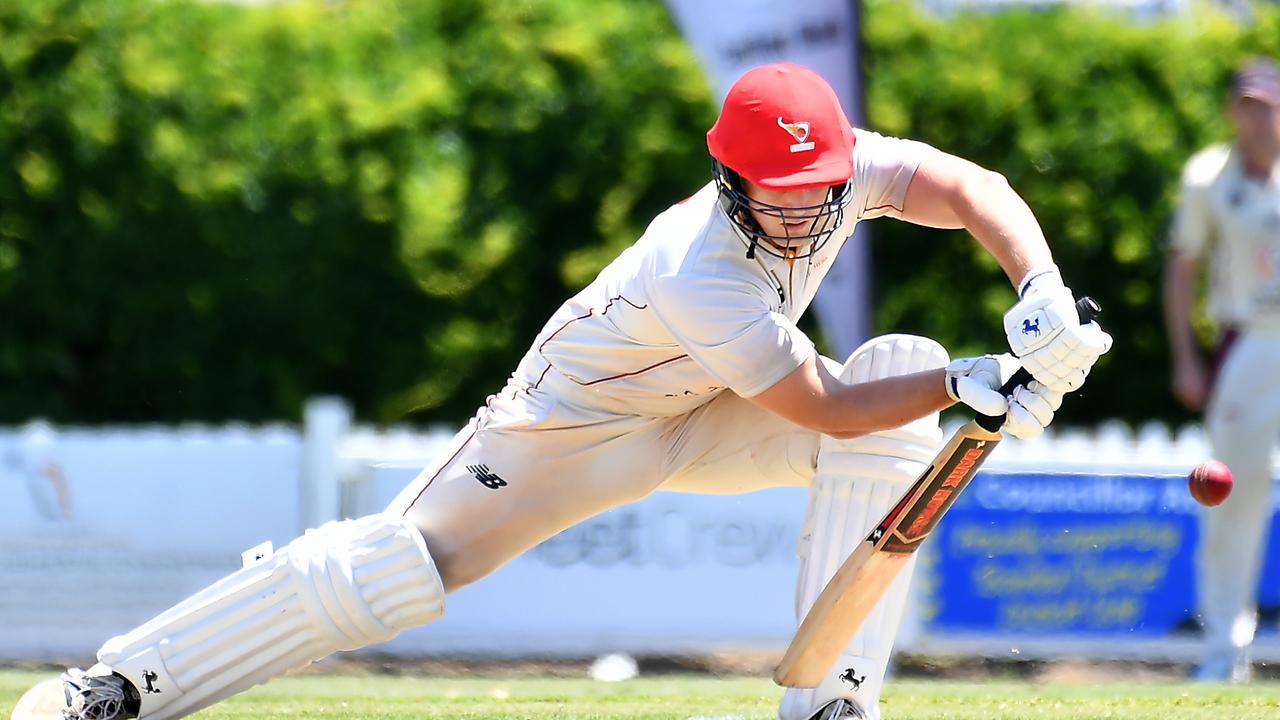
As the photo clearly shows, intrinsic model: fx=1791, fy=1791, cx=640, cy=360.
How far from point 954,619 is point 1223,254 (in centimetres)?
152

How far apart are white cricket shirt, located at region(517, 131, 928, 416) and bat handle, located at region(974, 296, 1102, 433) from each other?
319mm

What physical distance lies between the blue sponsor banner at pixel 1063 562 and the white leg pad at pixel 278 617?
127 inches

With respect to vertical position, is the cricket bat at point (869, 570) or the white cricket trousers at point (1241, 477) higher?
the white cricket trousers at point (1241, 477)

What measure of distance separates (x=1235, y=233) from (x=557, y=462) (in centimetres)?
301

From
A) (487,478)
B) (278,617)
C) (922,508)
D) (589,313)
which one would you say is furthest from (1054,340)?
(278,617)

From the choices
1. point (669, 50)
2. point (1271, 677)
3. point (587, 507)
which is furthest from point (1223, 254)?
point (587, 507)

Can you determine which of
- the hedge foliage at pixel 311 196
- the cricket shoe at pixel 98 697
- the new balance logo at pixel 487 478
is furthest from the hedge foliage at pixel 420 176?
the cricket shoe at pixel 98 697

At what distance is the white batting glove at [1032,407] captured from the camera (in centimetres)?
283

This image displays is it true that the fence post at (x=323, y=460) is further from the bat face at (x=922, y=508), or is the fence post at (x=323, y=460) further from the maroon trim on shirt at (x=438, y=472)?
the bat face at (x=922, y=508)

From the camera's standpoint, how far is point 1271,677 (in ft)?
19.8

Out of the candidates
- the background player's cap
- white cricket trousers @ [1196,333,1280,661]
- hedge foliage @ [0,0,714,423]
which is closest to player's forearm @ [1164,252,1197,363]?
white cricket trousers @ [1196,333,1280,661]

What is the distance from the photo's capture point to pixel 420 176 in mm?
A: 7223

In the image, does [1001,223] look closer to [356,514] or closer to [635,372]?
[635,372]

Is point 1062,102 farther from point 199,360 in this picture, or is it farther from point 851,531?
point 851,531
